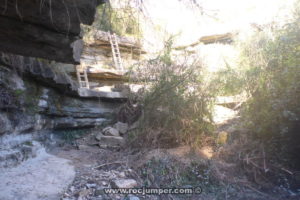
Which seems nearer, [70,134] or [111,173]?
[111,173]

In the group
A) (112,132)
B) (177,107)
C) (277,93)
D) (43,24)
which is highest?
(43,24)

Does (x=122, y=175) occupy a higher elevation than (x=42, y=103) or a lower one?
lower

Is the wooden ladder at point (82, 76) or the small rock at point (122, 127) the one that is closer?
the small rock at point (122, 127)

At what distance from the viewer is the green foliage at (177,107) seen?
4.41 meters

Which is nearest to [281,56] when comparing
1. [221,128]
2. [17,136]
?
[221,128]

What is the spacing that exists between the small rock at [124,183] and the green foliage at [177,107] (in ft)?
4.74

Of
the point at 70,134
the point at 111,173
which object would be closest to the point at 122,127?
the point at 70,134

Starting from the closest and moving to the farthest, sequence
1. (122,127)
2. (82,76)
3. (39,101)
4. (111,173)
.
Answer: (111,173) → (39,101) → (122,127) → (82,76)

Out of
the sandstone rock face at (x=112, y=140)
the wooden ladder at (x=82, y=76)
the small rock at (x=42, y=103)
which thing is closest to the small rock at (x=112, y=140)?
the sandstone rock face at (x=112, y=140)

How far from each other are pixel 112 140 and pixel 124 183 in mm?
2392

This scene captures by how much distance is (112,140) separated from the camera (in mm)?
5156

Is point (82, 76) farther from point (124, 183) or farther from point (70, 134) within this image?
point (124, 183)

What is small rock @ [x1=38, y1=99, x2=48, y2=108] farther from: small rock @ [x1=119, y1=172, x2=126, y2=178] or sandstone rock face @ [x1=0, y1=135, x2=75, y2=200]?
small rock @ [x1=119, y1=172, x2=126, y2=178]

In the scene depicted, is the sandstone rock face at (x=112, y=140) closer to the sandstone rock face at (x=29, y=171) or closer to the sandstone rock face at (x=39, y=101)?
the sandstone rock face at (x=39, y=101)
